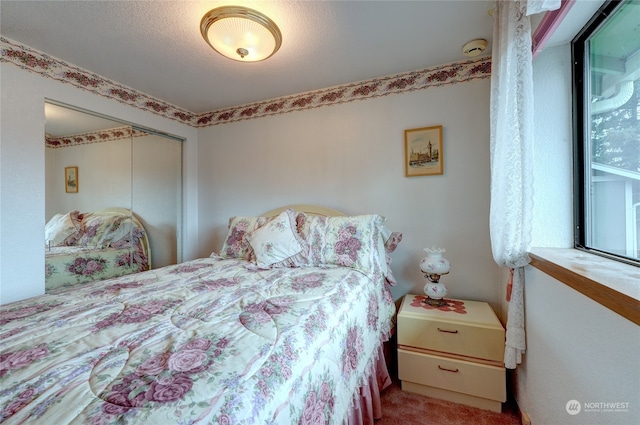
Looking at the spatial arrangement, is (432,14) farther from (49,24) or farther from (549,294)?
(49,24)

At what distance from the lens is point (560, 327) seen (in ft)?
3.02

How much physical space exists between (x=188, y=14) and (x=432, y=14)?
1.39m

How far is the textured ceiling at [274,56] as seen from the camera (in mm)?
1396

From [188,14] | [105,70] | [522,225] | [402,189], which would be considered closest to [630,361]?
[522,225]

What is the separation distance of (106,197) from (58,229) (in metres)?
0.43

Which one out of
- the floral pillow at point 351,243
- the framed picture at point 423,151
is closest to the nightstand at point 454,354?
the floral pillow at point 351,243

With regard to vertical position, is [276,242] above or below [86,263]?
above

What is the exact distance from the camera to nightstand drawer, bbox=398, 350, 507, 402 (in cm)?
142

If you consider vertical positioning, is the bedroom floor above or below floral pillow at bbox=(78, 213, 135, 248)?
below

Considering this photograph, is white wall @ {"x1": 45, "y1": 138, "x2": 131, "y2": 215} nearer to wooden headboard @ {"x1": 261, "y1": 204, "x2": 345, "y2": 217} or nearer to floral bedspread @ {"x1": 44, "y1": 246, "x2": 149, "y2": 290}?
floral bedspread @ {"x1": 44, "y1": 246, "x2": 149, "y2": 290}

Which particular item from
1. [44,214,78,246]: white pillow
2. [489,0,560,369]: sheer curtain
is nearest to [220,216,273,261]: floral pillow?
[44,214,78,246]: white pillow

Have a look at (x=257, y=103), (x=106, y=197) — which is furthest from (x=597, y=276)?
(x=106, y=197)

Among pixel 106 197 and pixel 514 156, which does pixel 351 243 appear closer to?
pixel 514 156

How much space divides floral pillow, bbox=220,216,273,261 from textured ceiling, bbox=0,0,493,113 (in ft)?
4.03
